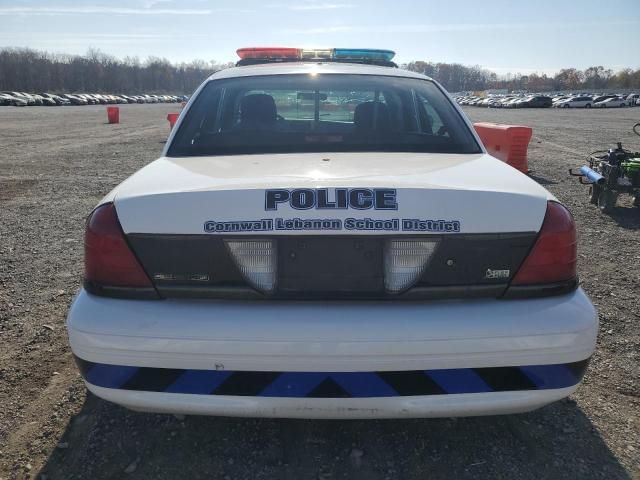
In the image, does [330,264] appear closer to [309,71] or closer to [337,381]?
[337,381]

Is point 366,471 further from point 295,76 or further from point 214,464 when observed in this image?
point 295,76

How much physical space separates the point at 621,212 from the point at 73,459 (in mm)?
6948

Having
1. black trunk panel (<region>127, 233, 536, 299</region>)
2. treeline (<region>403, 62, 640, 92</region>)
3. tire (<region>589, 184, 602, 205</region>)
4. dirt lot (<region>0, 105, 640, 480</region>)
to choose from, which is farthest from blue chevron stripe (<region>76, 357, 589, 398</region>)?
treeline (<region>403, 62, 640, 92</region>)

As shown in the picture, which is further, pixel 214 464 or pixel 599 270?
pixel 599 270

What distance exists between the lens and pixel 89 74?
114 metres

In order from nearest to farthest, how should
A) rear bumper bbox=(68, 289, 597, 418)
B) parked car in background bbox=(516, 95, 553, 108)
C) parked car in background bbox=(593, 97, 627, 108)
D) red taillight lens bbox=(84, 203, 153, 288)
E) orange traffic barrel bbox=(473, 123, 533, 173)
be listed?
rear bumper bbox=(68, 289, 597, 418)
red taillight lens bbox=(84, 203, 153, 288)
orange traffic barrel bbox=(473, 123, 533, 173)
parked car in background bbox=(593, 97, 627, 108)
parked car in background bbox=(516, 95, 553, 108)

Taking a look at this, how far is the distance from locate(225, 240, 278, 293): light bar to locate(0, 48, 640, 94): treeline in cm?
9567

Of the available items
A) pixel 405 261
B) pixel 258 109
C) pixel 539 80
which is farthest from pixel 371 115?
pixel 539 80

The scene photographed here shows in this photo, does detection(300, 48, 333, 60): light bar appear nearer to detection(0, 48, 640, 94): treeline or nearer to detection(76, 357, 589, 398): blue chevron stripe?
detection(76, 357, 589, 398): blue chevron stripe

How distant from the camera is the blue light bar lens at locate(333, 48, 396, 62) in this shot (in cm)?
461

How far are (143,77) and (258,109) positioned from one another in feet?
464

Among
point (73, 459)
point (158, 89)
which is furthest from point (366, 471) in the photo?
point (158, 89)

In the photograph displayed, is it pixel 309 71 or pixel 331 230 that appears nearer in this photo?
pixel 331 230

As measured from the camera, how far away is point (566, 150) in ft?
47.0
